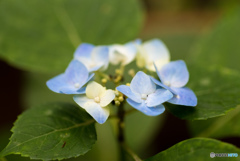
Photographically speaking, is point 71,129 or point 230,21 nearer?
point 71,129

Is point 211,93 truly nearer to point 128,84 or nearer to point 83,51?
point 128,84

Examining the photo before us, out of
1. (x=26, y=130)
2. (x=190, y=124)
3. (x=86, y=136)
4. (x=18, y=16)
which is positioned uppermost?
(x=18, y=16)

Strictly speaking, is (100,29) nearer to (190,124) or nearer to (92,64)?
(92,64)

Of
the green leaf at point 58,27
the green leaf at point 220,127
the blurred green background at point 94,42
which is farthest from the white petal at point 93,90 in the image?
the green leaf at point 220,127

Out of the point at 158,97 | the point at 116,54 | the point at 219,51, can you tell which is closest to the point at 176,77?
the point at 158,97

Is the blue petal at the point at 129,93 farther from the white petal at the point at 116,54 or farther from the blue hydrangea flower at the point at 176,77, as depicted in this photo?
the white petal at the point at 116,54

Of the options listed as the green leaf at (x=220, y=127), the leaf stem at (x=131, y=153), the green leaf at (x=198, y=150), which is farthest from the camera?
the green leaf at (x=220, y=127)

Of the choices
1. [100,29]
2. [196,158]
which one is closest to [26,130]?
[196,158]
